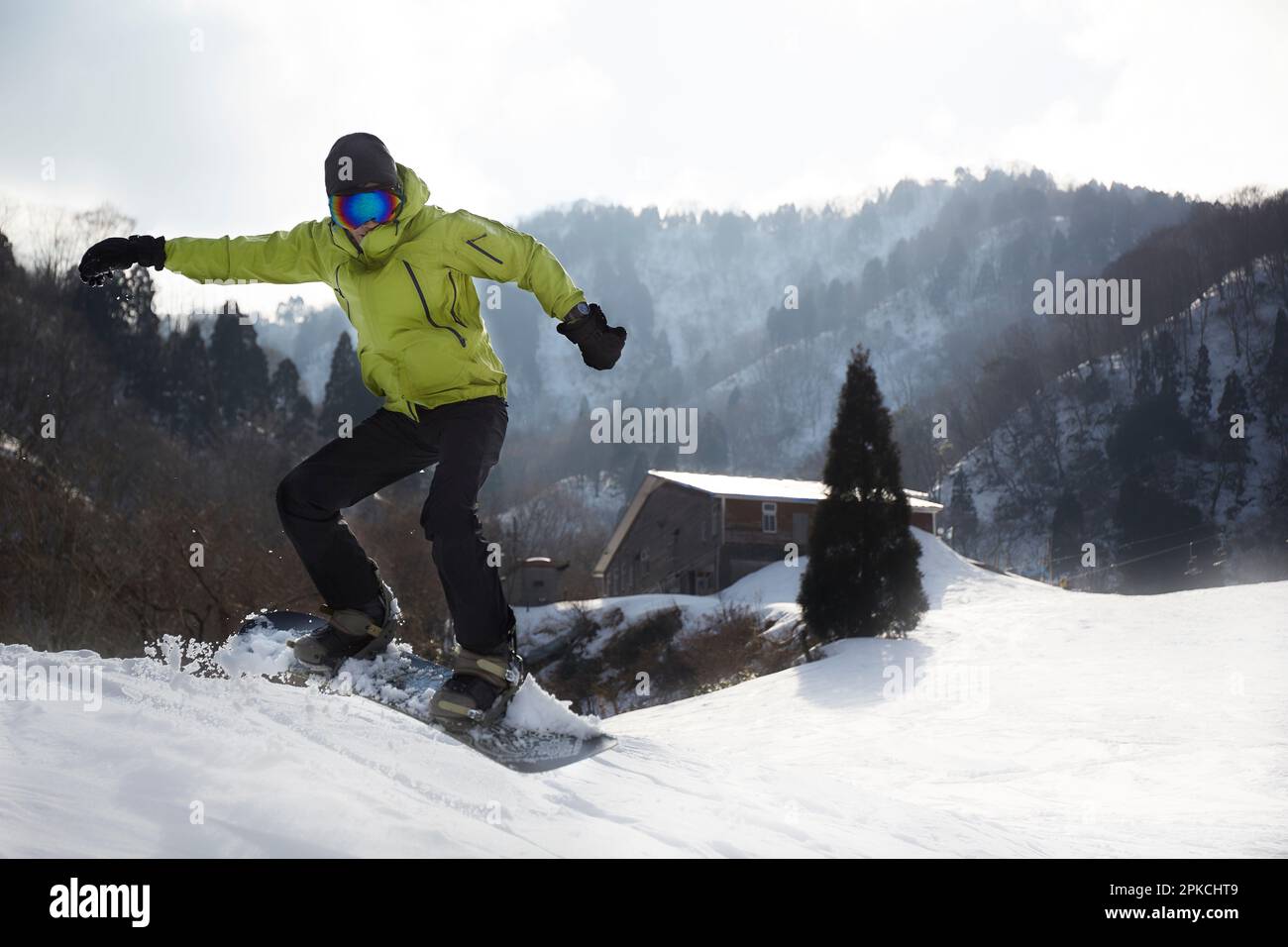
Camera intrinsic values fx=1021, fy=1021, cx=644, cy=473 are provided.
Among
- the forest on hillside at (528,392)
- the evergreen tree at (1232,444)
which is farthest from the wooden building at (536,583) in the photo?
the evergreen tree at (1232,444)

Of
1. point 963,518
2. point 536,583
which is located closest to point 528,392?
point 963,518

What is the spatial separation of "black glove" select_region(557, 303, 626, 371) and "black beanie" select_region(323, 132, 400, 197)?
86cm

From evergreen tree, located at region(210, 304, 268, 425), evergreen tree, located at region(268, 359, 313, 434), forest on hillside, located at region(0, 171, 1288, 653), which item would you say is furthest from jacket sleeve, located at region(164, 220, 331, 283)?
evergreen tree, located at region(210, 304, 268, 425)

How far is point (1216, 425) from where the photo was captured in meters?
65.4

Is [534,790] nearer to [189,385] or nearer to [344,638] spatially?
[344,638]

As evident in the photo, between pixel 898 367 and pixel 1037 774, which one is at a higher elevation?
pixel 898 367

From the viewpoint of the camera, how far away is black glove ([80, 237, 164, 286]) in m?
4.14

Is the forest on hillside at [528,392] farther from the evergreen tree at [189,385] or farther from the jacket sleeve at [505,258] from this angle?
the jacket sleeve at [505,258]

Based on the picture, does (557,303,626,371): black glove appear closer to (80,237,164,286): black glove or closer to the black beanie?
the black beanie

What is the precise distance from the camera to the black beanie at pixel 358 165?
12.6 ft

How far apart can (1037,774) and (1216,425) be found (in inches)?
2487

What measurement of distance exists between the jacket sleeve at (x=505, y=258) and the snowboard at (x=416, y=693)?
5.46 ft
